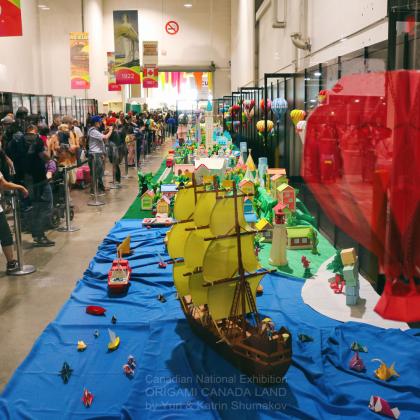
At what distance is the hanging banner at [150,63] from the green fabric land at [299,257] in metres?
15.8

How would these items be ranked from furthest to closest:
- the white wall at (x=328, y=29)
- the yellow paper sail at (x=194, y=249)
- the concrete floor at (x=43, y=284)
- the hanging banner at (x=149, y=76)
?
the hanging banner at (x=149, y=76) → the white wall at (x=328, y=29) → the concrete floor at (x=43, y=284) → the yellow paper sail at (x=194, y=249)

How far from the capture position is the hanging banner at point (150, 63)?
67.0 feet

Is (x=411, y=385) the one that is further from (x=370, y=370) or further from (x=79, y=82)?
(x=79, y=82)

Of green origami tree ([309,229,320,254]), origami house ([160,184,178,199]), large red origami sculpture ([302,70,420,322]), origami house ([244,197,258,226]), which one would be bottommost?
green origami tree ([309,229,320,254])

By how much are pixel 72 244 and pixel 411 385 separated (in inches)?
200

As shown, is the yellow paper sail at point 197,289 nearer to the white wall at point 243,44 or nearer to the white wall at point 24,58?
the white wall at point 24,58

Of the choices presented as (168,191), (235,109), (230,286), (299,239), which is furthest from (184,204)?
(235,109)

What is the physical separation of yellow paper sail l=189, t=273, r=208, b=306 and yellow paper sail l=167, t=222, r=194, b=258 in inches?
17.0

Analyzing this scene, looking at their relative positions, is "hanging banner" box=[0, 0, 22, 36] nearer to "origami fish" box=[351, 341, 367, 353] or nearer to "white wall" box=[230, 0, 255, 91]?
"origami fish" box=[351, 341, 367, 353]

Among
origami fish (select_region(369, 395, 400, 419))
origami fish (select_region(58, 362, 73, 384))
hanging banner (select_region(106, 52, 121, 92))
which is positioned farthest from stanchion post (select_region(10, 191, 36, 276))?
hanging banner (select_region(106, 52, 121, 92))

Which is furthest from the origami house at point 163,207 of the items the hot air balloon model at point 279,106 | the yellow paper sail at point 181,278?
the yellow paper sail at point 181,278

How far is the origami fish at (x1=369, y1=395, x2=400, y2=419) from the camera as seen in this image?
9.25 ft

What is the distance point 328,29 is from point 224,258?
15.2ft

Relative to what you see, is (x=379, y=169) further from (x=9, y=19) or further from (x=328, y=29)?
(x=9, y=19)
